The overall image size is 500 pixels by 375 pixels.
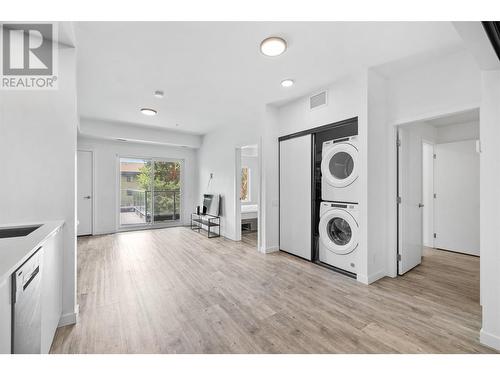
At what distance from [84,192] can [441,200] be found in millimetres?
7572

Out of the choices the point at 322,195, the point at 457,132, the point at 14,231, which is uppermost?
the point at 457,132

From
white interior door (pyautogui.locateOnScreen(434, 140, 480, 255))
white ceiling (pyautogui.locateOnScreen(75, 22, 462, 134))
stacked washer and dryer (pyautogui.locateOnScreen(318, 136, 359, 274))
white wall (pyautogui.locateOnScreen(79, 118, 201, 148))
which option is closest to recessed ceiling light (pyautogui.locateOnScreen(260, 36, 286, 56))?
white ceiling (pyautogui.locateOnScreen(75, 22, 462, 134))

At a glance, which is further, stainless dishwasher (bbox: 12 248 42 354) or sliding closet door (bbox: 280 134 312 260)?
sliding closet door (bbox: 280 134 312 260)

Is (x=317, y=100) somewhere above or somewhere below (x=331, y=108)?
above

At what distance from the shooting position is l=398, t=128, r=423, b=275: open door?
2.79 meters

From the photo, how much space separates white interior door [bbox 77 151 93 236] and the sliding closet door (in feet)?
15.2

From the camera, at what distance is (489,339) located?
158 cm

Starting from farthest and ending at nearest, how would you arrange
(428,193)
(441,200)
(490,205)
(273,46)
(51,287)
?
1. (428,193)
2. (441,200)
3. (273,46)
4. (490,205)
5. (51,287)

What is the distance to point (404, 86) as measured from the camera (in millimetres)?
2637

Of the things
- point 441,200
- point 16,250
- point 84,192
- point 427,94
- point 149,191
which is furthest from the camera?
point 149,191

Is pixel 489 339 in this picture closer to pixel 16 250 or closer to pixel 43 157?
pixel 16 250

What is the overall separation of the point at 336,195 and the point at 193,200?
185 inches

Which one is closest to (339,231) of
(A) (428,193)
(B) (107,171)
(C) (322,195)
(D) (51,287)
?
(C) (322,195)

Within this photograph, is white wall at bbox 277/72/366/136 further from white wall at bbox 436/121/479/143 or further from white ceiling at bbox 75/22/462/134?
white wall at bbox 436/121/479/143
